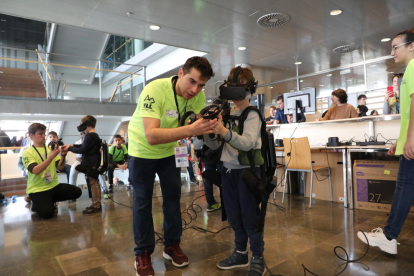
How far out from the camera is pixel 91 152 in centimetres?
353

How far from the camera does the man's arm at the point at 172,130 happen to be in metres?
1.27

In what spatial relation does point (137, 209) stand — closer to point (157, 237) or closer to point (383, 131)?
point (157, 237)

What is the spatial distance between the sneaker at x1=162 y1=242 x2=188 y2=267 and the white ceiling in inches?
145

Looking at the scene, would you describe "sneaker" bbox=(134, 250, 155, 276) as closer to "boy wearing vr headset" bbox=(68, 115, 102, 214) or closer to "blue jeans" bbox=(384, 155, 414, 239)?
"blue jeans" bbox=(384, 155, 414, 239)

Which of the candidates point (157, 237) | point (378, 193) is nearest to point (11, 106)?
point (157, 237)

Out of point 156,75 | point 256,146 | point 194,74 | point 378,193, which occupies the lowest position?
point 378,193

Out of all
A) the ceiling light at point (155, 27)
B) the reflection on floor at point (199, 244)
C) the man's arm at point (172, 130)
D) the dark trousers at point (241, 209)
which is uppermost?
the ceiling light at point (155, 27)

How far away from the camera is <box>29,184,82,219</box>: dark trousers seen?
3098mm

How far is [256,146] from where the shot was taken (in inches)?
58.9

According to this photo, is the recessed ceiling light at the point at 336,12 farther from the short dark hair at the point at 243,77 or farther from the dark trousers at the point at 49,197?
the dark trousers at the point at 49,197

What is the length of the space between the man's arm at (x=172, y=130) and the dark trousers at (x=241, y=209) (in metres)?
0.43

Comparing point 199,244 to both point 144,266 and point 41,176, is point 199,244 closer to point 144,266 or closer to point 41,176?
point 144,266

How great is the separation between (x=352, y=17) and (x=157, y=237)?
5027mm

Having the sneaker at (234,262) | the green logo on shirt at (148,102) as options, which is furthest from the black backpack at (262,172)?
Answer: the green logo on shirt at (148,102)
